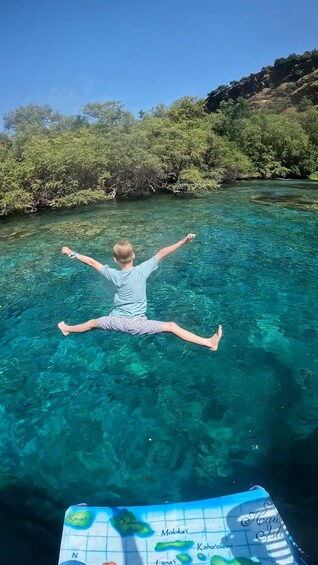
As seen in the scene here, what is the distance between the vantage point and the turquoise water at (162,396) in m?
4.34

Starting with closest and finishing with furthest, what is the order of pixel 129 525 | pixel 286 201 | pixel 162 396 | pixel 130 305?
1. pixel 129 525
2. pixel 130 305
3. pixel 162 396
4. pixel 286 201

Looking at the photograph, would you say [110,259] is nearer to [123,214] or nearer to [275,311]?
[275,311]

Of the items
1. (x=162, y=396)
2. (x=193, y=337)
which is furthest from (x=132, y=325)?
(x=162, y=396)

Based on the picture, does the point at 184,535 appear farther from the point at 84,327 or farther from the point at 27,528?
the point at 84,327

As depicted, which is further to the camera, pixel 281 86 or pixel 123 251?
pixel 281 86

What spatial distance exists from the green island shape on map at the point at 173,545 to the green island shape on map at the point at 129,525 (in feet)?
0.49

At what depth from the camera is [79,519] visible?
347cm

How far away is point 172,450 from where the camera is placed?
491 cm

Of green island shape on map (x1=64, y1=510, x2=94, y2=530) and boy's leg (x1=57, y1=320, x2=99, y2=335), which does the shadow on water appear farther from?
boy's leg (x1=57, y1=320, x2=99, y2=335)

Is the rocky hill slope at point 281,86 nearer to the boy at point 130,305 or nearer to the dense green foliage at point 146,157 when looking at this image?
the dense green foliage at point 146,157

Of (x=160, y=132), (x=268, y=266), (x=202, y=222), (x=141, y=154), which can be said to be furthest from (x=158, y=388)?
(x=160, y=132)

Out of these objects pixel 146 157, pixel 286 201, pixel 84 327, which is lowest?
pixel 286 201

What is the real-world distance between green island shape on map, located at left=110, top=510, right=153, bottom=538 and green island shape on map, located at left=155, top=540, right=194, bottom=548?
15cm

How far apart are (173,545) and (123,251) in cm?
366
